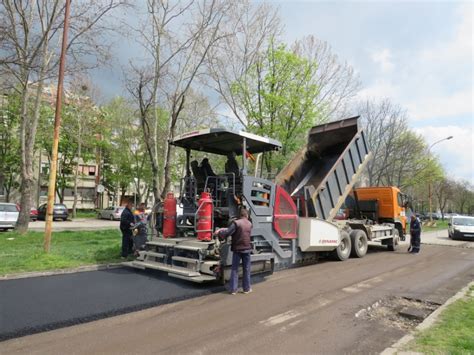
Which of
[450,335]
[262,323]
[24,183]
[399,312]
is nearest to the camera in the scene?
[450,335]

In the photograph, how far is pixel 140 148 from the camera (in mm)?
36781

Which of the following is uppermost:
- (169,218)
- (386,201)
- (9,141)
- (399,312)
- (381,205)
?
(9,141)

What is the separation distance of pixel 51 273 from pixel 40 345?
13.0 ft

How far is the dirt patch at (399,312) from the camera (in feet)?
16.8

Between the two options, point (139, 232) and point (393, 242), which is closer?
point (139, 232)

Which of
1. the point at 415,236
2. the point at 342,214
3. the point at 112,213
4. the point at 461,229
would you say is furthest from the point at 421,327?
the point at 112,213

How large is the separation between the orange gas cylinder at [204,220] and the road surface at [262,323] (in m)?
1.14

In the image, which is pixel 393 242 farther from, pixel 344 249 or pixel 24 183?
pixel 24 183

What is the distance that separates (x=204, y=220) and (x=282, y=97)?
10074 millimetres

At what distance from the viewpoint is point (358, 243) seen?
1123 cm

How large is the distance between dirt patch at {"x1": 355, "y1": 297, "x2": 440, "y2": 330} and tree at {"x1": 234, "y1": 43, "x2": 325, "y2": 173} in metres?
10.2

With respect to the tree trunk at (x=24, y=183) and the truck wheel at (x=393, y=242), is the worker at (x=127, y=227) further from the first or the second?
the truck wheel at (x=393, y=242)

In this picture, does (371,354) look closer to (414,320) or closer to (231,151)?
(414,320)

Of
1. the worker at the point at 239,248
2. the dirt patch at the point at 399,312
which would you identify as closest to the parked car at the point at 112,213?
the worker at the point at 239,248
